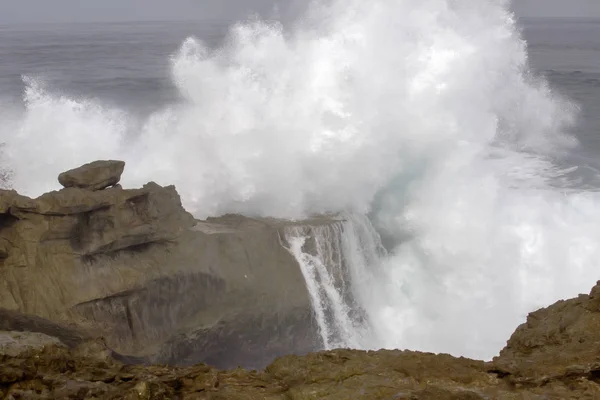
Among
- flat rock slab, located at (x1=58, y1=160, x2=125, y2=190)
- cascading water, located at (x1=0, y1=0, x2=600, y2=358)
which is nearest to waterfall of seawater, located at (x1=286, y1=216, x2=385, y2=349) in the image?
cascading water, located at (x1=0, y1=0, x2=600, y2=358)

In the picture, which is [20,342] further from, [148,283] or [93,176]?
[93,176]

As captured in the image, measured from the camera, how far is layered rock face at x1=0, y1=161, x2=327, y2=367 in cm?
800

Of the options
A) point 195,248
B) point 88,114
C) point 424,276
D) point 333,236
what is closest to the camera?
point 195,248

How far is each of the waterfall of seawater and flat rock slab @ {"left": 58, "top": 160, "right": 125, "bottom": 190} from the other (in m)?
2.84

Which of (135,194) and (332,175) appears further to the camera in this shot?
(332,175)

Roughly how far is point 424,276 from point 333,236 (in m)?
2.51

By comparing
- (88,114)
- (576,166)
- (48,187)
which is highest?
(88,114)

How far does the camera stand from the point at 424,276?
39.3 ft

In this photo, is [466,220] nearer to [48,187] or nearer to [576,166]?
[576,166]

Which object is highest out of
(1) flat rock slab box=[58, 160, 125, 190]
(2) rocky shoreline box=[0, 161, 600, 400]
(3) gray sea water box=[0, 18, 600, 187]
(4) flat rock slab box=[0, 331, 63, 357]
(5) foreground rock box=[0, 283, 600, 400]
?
(3) gray sea water box=[0, 18, 600, 187]

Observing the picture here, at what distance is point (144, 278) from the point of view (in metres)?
8.41

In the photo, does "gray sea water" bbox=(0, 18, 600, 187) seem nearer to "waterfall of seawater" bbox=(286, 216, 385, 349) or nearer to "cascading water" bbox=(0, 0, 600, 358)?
"cascading water" bbox=(0, 0, 600, 358)

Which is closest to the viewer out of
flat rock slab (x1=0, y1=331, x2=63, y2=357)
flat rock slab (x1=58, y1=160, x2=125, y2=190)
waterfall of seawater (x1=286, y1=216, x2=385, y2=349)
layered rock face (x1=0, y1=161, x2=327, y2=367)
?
flat rock slab (x1=0, y1=331, x2=63, y2=357)

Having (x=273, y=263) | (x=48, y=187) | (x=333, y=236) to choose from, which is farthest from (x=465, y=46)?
(x=48, y=187)
